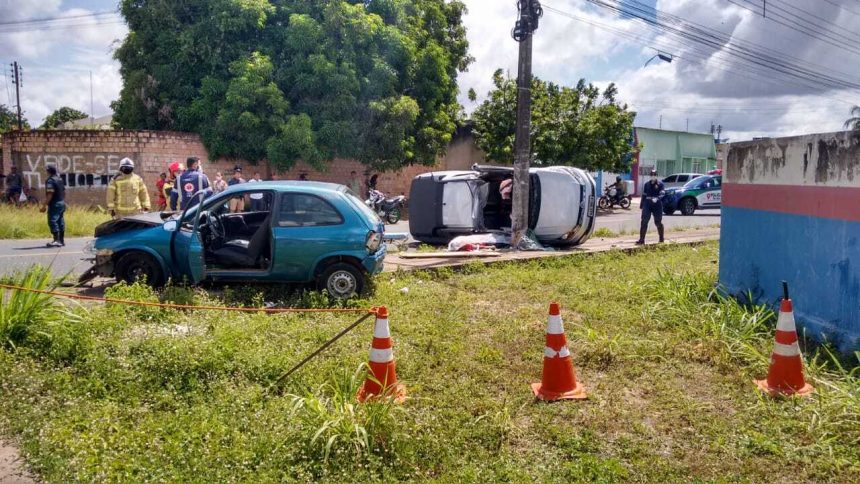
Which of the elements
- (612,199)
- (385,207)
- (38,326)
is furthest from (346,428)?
(612,199)

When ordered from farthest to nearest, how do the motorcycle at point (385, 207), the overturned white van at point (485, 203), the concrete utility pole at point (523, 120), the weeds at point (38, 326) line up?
1. the motorcycle at point (385, 207)
2. the overturned white van at point (485, 203)
3. the concrete utility pole at point (523, 120)
4. the weeds at point (38, 326)

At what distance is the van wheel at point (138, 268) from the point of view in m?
7.59

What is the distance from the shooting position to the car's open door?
739cm

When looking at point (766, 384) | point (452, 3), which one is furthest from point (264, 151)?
point (766, 384)

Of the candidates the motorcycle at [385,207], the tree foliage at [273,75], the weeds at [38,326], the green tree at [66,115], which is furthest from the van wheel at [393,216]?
the green tree at [66,115]

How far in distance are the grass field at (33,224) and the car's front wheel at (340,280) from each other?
9.70m

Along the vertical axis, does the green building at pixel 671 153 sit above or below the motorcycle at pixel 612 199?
above

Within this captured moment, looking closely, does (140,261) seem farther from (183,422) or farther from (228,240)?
(183,422)

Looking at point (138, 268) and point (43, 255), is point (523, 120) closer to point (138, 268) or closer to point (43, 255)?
point (138, 268)

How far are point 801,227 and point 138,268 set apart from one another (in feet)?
24.0

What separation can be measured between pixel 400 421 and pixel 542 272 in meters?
6.31

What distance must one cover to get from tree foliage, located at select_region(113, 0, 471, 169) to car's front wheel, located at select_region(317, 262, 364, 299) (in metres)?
13.0

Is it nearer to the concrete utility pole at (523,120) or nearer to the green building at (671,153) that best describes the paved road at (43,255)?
the concrete utility pole at (523,120)

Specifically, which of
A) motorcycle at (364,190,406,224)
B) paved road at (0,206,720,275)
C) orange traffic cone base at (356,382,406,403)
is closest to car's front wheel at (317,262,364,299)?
paved road at (0,206,720,275)
